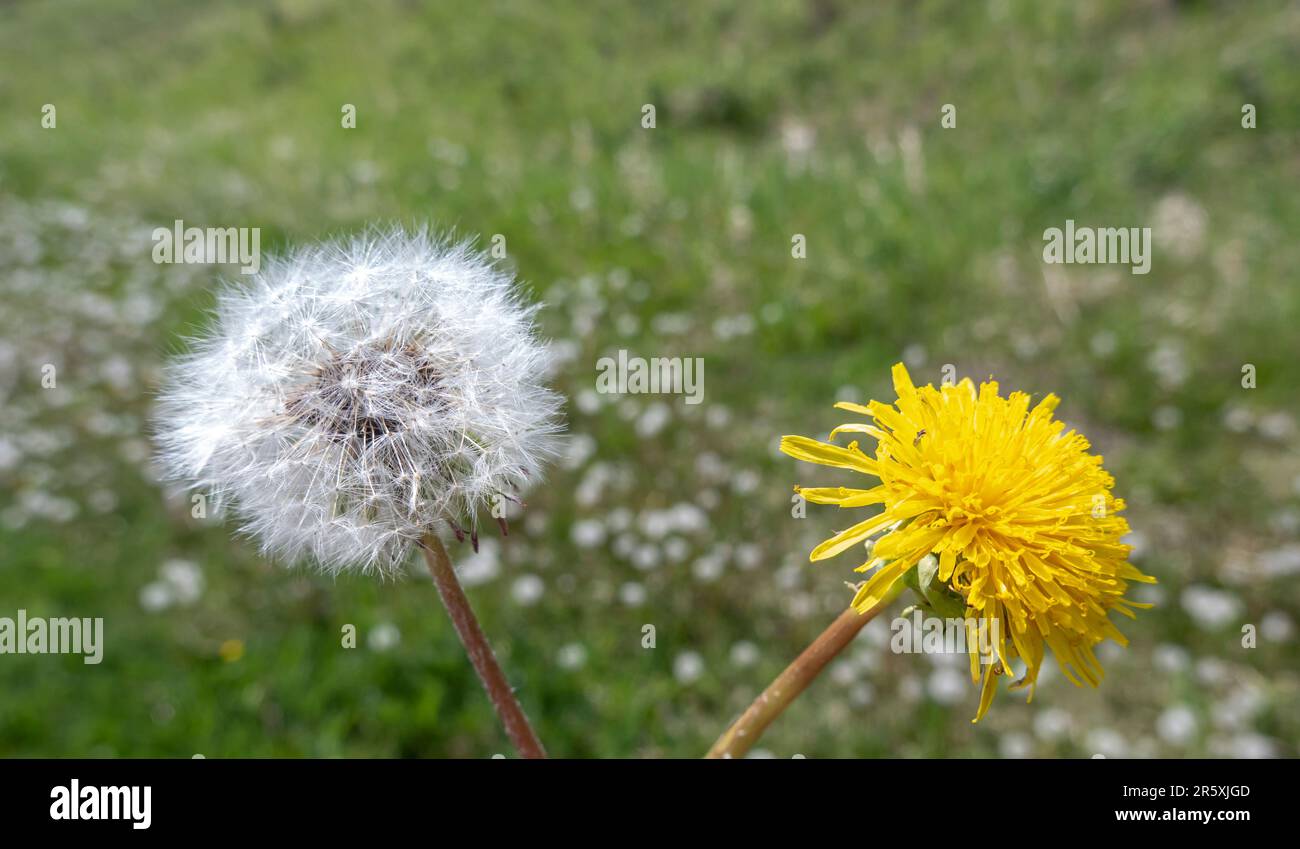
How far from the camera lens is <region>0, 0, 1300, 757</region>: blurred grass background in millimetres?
2836

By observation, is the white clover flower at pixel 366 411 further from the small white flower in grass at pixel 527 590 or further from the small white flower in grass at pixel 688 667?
the small white flower in grass at pixel 527 590

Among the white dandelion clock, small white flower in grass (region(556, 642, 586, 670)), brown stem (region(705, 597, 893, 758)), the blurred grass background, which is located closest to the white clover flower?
the white dandelion clock

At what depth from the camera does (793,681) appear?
1062 mm

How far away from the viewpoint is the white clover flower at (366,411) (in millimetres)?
1162

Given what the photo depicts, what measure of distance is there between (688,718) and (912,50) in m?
5.92

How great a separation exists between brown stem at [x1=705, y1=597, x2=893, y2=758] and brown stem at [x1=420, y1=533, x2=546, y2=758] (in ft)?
0.77

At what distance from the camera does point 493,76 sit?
309 inches

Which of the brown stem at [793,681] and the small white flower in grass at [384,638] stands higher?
the brown stem at [793,681]

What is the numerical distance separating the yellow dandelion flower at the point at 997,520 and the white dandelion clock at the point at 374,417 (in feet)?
1.31

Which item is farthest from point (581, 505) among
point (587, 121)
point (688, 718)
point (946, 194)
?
point (587, 121)

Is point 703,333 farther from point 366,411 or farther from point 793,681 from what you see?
point 793,681

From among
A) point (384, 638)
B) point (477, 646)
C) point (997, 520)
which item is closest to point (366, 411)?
point (477, 646)

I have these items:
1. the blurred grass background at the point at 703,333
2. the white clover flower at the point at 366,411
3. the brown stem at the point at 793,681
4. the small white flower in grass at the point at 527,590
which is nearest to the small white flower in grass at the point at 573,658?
the blurred grass background at the point at 703,333
